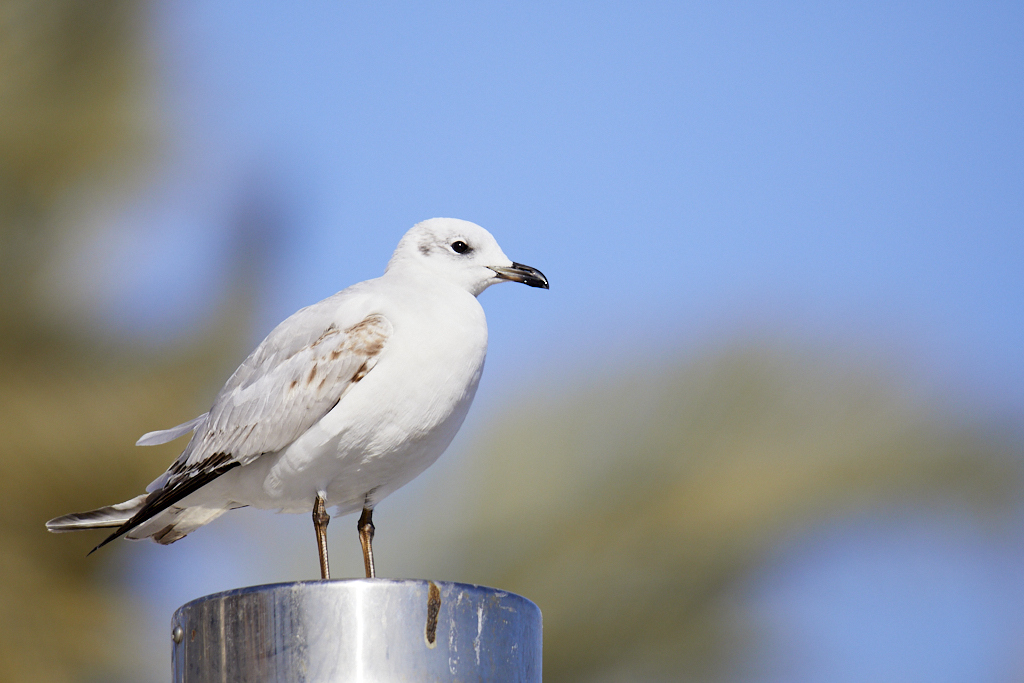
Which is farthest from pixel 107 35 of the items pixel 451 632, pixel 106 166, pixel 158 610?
pixel 451 632

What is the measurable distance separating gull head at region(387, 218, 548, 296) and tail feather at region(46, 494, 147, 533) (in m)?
1.04

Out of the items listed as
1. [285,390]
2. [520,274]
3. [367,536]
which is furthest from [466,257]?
[367,536]

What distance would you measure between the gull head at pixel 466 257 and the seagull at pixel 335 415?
0.06 metres

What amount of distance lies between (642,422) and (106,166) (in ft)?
11.6

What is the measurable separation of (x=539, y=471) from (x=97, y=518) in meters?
3.25

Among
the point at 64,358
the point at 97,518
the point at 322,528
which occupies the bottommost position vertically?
the point at 64,358

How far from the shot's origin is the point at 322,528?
9.70 ft

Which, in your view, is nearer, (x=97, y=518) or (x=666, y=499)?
(x=97, y=518)

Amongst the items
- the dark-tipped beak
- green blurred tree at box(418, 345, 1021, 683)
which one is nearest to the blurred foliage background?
green blurred tree at box(418, 345, 1021, 683)

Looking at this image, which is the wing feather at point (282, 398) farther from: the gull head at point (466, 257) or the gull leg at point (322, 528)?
the gull head at point (466, 257)

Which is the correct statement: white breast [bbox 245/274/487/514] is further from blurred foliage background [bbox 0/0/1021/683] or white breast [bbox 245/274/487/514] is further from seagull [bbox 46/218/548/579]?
blurred foliage background [bbox 0/0/1021/683]

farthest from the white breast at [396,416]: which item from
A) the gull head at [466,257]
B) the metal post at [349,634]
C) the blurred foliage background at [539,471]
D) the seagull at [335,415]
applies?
the blurred foliage background at [539,471]

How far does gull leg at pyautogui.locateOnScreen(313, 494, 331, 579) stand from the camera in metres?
2.89

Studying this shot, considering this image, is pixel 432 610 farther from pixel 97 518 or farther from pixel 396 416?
pixel 97 518
